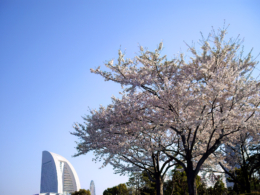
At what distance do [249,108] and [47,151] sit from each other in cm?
11333

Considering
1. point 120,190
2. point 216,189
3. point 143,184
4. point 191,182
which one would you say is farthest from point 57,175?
point 191,182

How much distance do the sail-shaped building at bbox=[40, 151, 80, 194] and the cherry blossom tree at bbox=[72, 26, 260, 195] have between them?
95.7 m

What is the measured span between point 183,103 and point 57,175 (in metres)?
102

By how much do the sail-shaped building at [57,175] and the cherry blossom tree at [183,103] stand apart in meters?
95.7

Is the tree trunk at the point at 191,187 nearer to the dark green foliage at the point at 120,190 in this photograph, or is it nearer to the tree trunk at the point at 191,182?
the tree trunk at the point at 191,182

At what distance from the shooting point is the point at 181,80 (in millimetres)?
9406

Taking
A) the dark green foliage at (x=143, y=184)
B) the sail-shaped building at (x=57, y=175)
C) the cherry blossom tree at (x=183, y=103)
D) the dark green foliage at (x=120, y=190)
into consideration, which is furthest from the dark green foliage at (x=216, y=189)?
the sail-shaped building at (x=57, y=175)

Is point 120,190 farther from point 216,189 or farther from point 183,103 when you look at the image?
point 183,103

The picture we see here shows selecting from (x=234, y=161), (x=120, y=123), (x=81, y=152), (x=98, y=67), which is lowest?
(x=234, y=161)

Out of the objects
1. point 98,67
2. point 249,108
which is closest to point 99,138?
point 98,67

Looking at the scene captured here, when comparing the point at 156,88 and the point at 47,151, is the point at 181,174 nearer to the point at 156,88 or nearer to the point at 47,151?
the point at 156,88

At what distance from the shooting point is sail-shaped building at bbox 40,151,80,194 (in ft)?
316

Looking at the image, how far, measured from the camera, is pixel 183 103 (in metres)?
8.42

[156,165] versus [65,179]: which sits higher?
[156,165]
